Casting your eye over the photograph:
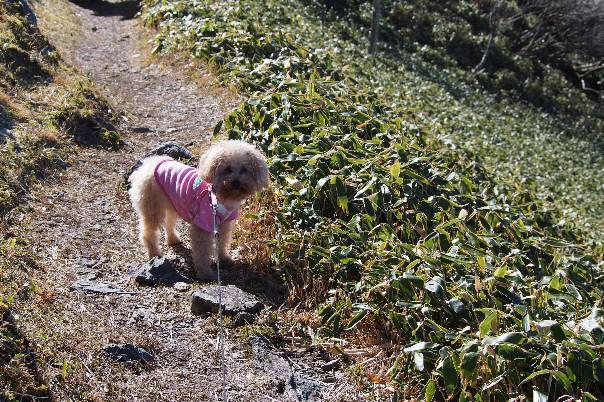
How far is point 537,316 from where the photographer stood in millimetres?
3951

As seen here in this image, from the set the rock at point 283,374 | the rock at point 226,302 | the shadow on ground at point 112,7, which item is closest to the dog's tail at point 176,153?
the rock at point 226,302

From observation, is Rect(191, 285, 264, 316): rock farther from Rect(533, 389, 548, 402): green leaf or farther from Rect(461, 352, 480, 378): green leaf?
Rect(533, 389, 548, 402): green leaf

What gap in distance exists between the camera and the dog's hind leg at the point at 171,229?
209 inches

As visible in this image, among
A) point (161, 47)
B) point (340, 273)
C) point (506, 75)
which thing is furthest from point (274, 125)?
point (506, 75)

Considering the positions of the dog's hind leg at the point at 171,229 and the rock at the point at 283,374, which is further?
the dog's hind leg at the point at 171,229

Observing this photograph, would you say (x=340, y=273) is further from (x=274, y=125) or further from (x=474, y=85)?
(x=474, y=85)

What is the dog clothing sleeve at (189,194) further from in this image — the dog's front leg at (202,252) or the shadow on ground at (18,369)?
the shadow on ground at (18,369)

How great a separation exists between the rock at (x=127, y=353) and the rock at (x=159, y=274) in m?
0.91

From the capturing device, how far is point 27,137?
6.14m

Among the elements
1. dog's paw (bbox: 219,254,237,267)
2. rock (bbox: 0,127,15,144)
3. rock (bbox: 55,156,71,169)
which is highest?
rock (bbox: 0,127,15,144)

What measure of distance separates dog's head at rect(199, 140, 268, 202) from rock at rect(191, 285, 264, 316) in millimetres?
789

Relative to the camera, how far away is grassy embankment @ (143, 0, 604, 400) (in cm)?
354

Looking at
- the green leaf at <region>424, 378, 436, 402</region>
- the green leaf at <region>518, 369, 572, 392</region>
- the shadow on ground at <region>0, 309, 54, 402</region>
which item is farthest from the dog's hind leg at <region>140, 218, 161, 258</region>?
the green leaf at <region>518, 369, 572, 392</region>

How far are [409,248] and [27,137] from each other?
166 inches
